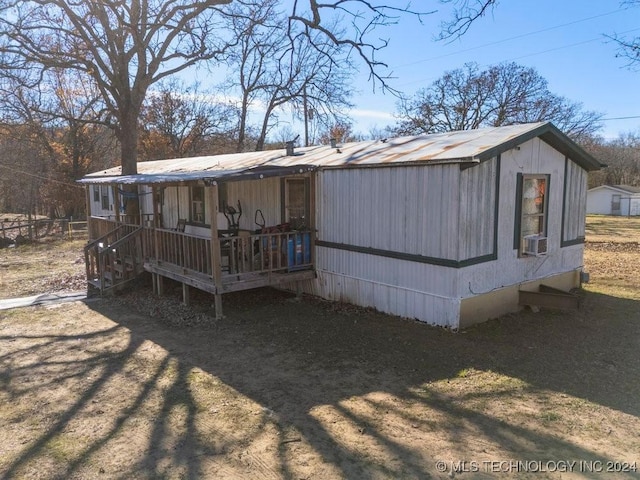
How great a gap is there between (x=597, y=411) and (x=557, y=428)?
668mm

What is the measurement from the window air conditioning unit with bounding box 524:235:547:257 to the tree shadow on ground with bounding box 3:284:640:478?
42.7 inches

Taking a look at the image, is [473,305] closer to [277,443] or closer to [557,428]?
[557,428]

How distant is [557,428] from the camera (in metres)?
4.29

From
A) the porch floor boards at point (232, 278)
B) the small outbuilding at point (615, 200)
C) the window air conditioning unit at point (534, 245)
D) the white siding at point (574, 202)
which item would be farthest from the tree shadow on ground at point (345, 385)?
the small outbuilding at point (615, 200)

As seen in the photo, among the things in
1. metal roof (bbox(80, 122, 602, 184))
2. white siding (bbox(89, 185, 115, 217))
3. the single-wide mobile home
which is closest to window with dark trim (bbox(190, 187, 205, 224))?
the single-wide mobile home

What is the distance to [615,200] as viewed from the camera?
43969 mm

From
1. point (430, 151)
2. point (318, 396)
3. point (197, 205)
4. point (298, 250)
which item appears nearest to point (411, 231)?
point (430, 151)

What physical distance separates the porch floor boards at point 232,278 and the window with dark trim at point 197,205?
3.87m

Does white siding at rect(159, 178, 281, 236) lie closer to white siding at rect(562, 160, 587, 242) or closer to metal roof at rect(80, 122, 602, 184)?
metal roof at rect(80, 122, 602, 184)

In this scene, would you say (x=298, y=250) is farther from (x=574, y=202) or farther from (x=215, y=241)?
(x=574, y=202)

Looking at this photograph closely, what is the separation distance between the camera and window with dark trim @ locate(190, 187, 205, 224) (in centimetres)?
1332

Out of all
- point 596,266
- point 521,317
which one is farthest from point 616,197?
point 521,317

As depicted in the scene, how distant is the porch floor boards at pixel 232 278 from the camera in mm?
8092

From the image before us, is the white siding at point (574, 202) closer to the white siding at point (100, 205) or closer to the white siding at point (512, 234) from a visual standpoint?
the white siding at point (512, 234)
